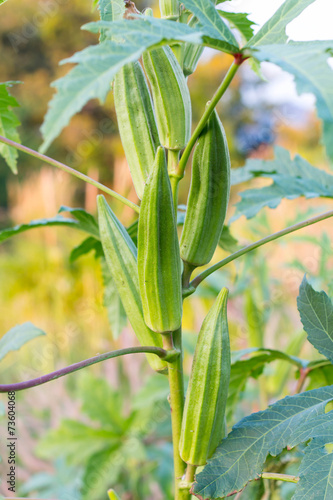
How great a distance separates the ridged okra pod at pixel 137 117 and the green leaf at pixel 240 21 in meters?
0.10

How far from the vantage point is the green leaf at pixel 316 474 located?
1.30 ft

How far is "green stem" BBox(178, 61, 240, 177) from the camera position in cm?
40

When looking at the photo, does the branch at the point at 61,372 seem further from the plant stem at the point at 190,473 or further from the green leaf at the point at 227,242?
the green leaf at the point at 227,242

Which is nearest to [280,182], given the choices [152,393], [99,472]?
[152,393]

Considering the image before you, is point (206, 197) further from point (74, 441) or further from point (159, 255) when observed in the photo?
point (74, 441)

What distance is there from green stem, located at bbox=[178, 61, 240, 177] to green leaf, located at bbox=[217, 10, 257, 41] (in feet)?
0.26

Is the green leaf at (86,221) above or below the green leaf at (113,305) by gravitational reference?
above

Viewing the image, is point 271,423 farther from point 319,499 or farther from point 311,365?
point 311,365

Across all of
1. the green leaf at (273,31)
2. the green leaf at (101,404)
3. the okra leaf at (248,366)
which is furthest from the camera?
the green leaf at (101,404)

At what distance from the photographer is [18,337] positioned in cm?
54

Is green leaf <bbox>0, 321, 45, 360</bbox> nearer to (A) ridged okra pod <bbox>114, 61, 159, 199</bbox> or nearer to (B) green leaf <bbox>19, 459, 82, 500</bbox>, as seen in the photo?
(A) ridged okra pod <bbox>114, 61, 159, 199</bbox>

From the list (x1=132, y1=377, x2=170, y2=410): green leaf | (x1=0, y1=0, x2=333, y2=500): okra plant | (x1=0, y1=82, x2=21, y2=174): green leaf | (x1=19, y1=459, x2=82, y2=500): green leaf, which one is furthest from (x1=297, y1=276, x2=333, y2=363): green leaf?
(x1=19, y1=459, x2=82, y2=500): green leaf

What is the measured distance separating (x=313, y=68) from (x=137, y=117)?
22cm

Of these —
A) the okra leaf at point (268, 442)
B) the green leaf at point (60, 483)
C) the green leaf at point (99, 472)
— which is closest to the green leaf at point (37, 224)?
the okra leaf at point (268, 442)
